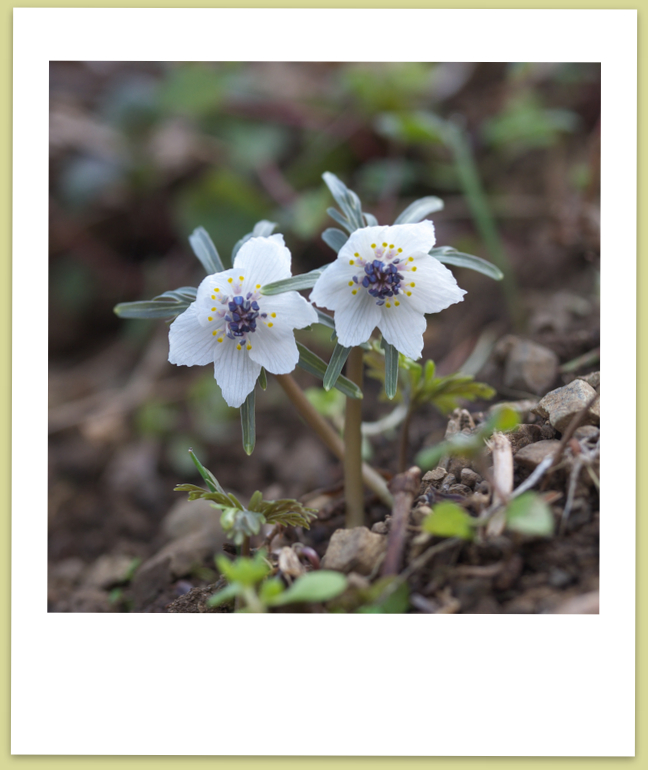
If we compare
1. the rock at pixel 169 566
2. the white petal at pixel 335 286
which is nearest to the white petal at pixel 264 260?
the white petal at pixel 335 286

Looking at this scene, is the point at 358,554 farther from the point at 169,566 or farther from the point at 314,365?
the point at 169,566

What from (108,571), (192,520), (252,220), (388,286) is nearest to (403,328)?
(388,286)

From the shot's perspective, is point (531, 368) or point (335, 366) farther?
point (531, 368)

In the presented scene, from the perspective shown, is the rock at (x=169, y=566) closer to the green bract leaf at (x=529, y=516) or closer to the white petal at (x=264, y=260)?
the white petal at (x=264, y=260)

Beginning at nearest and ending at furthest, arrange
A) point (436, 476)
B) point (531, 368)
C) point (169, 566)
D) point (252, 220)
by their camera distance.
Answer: point (436, 476) → point (169, 566) → point (531, 368) → point (252, 220)

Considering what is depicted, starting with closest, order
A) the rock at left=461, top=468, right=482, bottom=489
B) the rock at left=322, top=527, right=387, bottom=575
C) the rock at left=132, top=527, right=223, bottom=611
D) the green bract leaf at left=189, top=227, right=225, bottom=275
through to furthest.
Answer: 1. the rock at left=322, top=527, right=387, bottom=575
2. the rock at left=461, top=468, right=482, bottom=489
3. the green bract leaf at left=189, top=227, right=225, bottom=275
4. the rock at left=132, top=527, right=223, bottom=611

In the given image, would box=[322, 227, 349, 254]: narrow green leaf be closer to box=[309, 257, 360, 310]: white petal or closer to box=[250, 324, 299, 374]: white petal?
box=[309, 257, 360, 310]: white petal

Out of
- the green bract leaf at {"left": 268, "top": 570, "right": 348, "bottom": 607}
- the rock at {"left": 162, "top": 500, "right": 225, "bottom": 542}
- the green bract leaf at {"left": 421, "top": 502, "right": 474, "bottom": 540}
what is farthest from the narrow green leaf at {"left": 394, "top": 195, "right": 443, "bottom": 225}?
the rock at {"left": 162, "top": 500, "right": 225, "bottom": 542}
